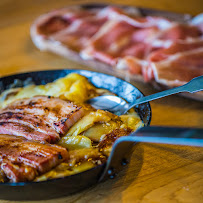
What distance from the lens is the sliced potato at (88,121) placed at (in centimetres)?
128

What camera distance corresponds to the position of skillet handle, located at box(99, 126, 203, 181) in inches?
32.3

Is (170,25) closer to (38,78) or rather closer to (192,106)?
(192,106)

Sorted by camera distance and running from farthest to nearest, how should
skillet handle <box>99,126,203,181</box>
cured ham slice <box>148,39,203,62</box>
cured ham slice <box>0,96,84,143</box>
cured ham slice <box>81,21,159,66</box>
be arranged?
cured ham slice <box>81,21,159,66</box> < cured ham slice <box>148,39,203,62</box> < cured ham slice <box>0,96,84,143</box> < skillet handle <box>99,126,203,181</box>

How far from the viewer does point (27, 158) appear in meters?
1.07

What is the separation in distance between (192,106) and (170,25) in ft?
3.08

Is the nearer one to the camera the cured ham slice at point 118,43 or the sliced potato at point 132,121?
the sliced potato at point 132,121

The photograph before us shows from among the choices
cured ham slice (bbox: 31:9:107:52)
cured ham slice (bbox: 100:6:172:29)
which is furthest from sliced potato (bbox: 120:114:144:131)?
cured ham slice (bbox: 100:6:172:29)

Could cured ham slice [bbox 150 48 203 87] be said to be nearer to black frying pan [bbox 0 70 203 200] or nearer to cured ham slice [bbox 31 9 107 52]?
black frying pan [bbox 0 70 203 200]

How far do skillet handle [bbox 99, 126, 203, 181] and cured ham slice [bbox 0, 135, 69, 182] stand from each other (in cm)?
19

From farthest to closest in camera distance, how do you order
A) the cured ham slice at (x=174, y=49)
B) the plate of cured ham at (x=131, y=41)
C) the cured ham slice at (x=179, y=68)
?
the cured ham slice at (x=174, y=49), the plate of cured ham at (x=131, y=41), the cured ham slice at (x=179, y=68)

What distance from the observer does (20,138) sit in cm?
124

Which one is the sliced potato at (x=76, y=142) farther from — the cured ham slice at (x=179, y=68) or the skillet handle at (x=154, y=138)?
the cured ham slice at (x=179, y=68)

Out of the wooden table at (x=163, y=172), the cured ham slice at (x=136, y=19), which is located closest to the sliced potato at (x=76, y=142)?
the wooden table at (x=163, y=172)

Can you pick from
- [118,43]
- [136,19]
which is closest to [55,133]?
[118,43]
